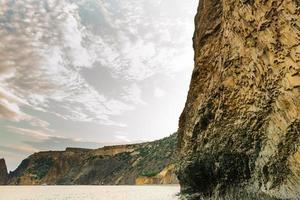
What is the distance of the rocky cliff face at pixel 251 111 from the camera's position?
54.7 ft

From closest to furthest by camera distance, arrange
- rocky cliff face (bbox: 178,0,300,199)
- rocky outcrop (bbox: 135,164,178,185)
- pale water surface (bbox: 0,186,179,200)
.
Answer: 1. rocky cliff face (bbox: 178,0,300,199)
2. pale water surface (bbox: 0,186,179,200)
3. rocky outcrop (bbox: 135,164,178,185)

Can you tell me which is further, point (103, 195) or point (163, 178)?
point (163, 178)

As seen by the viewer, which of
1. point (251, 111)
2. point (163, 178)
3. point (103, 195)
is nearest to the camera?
point (251, 111)

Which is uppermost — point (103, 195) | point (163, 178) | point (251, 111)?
point (163, 178)

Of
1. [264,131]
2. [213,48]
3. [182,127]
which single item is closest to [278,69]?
[264,131]

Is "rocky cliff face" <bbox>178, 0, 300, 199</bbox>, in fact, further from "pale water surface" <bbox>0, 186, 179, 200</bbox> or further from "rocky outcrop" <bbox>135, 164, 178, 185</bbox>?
"rocky outcrop" <bbox>135, 164, 178, 185</bbox>

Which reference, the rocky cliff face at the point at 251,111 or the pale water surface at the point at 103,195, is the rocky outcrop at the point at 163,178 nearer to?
the pale water surface at the point at 103,195

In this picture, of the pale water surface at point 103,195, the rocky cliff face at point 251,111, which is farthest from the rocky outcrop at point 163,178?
the rocky cliff face at point 251,111

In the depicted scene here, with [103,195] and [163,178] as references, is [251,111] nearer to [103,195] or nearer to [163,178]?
[103,195]

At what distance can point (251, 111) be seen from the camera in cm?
1994

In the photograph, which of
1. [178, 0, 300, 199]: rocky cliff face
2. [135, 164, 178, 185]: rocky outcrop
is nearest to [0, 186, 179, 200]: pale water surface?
[178, 0, 300, 199]: rocky cliff face

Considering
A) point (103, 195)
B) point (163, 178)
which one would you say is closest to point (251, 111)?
point (103, 195)

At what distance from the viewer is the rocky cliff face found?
16.7 meters

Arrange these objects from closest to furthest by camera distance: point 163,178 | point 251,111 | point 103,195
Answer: point 251,111 → point 103,195 → point 163,178
